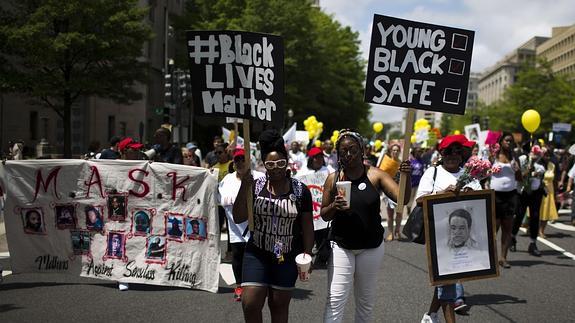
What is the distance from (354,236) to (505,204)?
16.0ft

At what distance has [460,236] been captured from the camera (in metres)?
5.34

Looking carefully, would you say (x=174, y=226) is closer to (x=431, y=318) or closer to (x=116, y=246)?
(x=116, y=246)

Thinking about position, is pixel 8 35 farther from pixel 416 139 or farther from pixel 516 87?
pixel 516 87

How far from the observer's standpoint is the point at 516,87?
61.2 meters

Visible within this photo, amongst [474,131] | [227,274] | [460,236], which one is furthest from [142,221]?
[474,131]

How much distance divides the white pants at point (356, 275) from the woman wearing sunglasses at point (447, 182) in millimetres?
1018

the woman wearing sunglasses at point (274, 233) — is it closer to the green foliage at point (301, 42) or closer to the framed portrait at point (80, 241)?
the framed portrait at point (80, 241)

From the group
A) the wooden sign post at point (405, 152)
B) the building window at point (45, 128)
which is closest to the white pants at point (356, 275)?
the wooden sign post at point (405, 152)

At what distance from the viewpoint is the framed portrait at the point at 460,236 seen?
205 inches

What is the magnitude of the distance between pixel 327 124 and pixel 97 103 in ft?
67.9

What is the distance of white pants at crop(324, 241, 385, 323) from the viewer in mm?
4574

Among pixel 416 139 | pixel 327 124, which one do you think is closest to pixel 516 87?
pixel 327 124

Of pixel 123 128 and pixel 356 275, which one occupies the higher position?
pixel 356 275

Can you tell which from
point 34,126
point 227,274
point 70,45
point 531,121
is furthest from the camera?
point 34,126
